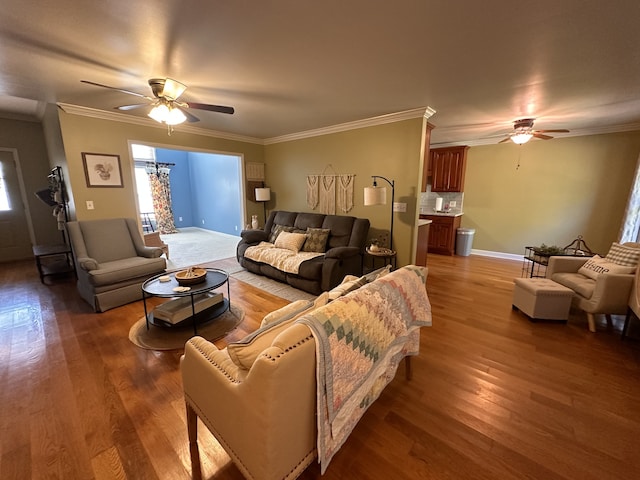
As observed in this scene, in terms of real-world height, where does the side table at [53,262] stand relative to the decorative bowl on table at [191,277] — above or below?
below

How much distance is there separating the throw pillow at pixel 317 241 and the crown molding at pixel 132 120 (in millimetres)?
2642

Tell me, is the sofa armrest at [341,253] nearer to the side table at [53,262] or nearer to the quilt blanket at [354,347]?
the quilt blanket at [354,347]

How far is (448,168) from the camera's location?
232 inches

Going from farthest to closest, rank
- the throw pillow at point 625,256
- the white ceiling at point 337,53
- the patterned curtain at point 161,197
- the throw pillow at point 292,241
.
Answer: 1. the patterned curtain at point 161,197
2. the throw pillow at point 292,241
3. the throw pillow at point 625,256
4. the white ceiling at point 337,53

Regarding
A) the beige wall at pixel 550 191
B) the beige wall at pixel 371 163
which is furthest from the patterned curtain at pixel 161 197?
the beige wall at pixel 550 191

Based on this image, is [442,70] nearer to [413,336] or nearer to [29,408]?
[413,336]

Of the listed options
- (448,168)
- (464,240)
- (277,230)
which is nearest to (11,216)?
(277,230)

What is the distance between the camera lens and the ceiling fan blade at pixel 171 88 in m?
2.40

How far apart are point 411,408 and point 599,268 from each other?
9.45ft

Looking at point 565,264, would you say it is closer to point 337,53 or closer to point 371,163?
point 371,163

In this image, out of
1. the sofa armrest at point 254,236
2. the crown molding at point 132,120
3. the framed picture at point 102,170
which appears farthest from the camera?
the sofa armrest at point 254,236

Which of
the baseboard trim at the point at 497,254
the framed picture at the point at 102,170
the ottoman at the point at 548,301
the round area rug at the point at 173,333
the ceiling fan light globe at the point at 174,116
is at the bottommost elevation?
the round area rug at the point at 173,333

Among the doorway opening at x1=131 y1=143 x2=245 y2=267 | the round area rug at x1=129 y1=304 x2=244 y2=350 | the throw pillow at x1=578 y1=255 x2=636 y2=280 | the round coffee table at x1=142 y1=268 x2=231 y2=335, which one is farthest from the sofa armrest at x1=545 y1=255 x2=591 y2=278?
the doorway opening at x1=131 y1=143 x2=245 y2=267

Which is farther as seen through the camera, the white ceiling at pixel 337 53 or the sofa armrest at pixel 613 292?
the sofa armrest at pixel 613 292
